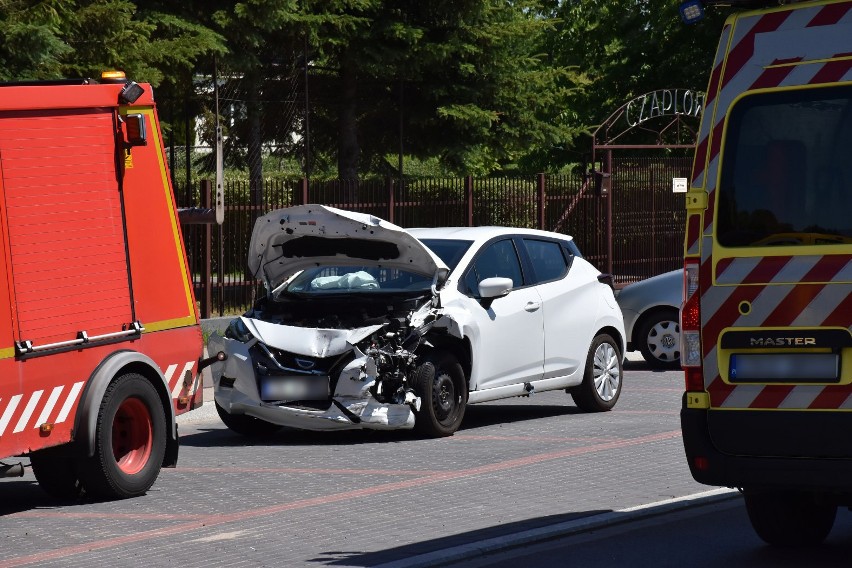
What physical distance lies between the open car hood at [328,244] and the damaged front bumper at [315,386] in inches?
32.1

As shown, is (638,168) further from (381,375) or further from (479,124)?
(381,375)

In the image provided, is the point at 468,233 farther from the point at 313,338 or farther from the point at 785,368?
the point at 785,368

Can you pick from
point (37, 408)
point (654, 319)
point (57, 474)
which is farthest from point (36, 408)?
point (654, 319)

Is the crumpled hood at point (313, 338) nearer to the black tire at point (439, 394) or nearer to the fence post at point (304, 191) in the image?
the black tire at point (439, 394)

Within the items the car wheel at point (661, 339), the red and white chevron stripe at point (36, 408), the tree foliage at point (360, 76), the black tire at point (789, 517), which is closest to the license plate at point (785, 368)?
the black tire at point (789, 517)

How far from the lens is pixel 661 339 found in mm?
17922

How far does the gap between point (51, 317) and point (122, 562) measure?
2066mm

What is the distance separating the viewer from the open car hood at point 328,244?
12.2 m

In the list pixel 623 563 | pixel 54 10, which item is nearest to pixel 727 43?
pixel 623 563

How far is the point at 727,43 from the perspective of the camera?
7.12 m

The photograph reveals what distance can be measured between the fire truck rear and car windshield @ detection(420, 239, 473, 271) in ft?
18.9

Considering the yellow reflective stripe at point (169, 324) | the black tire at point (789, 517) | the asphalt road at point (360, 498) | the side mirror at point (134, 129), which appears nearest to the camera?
the black tire at point (789, 517)

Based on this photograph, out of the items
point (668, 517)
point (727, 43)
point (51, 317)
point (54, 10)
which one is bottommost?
point (668, 517)

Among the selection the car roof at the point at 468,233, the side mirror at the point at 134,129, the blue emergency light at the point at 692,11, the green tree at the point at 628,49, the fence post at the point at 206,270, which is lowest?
the fence post at the point at 206,270
